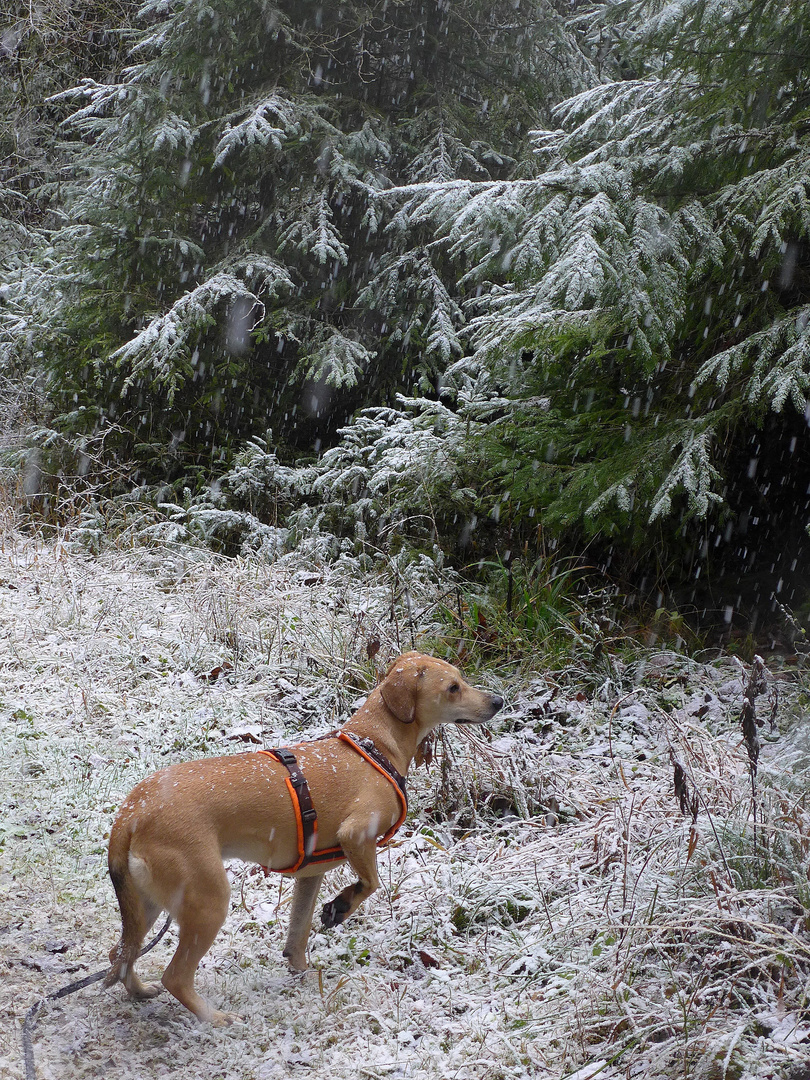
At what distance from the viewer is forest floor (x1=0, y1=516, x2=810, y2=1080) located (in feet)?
9.29

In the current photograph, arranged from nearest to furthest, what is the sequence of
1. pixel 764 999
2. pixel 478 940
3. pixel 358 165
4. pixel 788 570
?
pixel 764 999
pixel 478 940
pixel 788 570
pixel 358 165

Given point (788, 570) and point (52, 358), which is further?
point (52, 358)

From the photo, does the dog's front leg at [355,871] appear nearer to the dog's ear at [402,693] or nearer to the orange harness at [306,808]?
the orange harness at [306,808]

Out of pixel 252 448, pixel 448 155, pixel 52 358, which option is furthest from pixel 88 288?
pixel 448 155

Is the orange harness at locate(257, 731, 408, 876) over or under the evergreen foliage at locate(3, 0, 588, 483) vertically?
under

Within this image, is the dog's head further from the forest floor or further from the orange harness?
→ the forest floor

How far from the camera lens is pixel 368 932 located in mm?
3691

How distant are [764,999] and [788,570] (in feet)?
15.0

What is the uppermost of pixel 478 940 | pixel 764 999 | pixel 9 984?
pixel 764 999

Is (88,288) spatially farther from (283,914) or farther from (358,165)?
(283,914)

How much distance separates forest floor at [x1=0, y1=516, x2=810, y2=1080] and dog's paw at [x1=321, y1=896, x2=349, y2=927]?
0.94ft

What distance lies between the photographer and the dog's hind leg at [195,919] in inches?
108

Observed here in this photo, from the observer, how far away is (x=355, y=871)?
3.15 m

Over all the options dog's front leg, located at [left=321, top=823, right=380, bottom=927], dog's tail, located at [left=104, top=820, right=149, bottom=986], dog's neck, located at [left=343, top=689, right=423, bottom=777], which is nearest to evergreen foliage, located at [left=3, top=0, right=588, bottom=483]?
dog's neck, located at [left=343, top=689, right=423, bottom=777]
